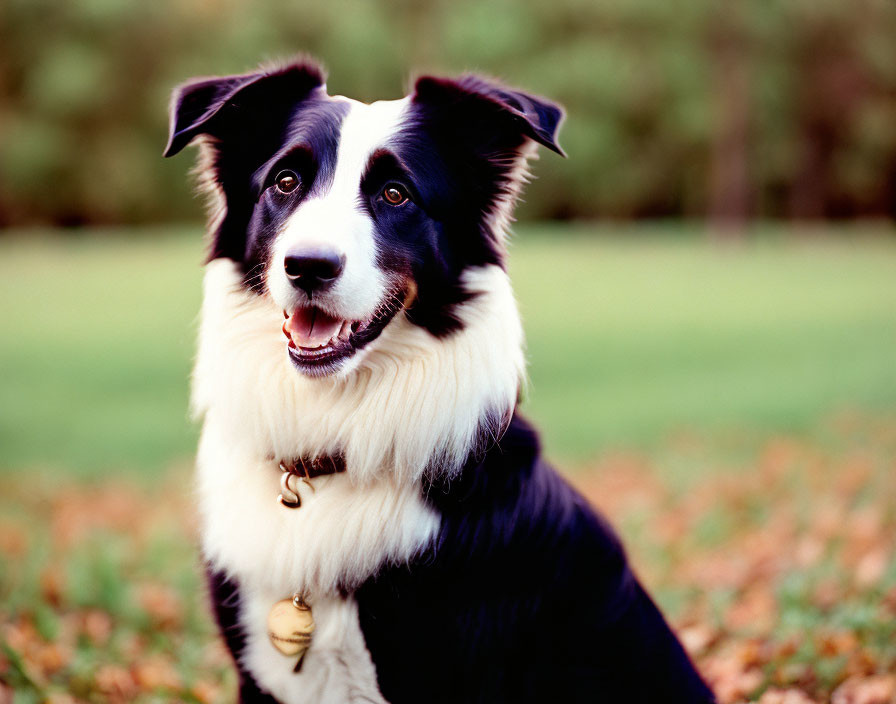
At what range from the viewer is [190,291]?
17156 mm

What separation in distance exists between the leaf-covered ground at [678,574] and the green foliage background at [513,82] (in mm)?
25517

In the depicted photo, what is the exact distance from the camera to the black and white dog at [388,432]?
248 cm

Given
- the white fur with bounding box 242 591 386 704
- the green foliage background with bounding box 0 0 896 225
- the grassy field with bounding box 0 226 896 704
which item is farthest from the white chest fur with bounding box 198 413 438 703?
the green foliage background with bounding box 0 0 896 225

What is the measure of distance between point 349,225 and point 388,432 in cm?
63

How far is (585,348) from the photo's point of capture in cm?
1289

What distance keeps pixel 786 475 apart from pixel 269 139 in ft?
17.7

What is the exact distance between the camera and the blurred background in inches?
171

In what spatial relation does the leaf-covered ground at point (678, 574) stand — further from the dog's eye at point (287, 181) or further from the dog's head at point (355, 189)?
the dog's eye at point (287, 181)

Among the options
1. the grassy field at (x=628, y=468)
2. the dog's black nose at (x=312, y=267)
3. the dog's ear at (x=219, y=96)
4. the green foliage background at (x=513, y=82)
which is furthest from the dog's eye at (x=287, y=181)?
the green foliage background at (x=513, y=82)

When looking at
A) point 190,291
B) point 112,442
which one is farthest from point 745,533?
point 190,291

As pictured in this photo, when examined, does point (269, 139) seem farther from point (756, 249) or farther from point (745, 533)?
point (756, 249)

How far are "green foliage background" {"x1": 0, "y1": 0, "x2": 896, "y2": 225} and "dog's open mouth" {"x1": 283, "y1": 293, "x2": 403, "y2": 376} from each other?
29357 millimetres

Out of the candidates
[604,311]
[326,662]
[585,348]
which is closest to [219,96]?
[326,662]

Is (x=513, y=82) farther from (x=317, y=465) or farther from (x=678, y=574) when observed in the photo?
(x=317, y=465)
